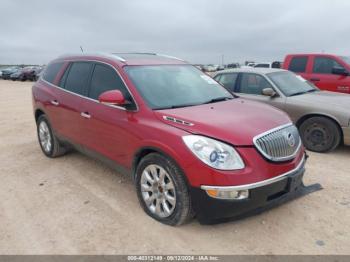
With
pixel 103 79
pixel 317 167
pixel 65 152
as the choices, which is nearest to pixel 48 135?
pixel 65 152

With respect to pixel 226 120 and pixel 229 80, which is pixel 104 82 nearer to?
pixel 226 120

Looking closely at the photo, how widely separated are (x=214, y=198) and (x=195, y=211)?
0.28m

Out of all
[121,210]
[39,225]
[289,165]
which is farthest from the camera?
[121,210]

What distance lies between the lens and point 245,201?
2887mm

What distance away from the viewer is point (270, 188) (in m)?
2.97

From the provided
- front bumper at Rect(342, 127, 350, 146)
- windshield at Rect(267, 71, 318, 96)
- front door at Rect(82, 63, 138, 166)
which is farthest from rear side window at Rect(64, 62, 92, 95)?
front bumper at Rect(342, 127, 350, 146)

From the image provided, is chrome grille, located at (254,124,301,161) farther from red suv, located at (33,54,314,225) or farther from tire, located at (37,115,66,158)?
tire, located at (37,115,66,158)

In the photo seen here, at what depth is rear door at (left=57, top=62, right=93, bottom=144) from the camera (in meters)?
4.48

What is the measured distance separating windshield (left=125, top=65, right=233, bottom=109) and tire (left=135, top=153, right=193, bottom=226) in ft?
2.19

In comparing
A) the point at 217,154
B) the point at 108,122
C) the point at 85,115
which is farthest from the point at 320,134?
the point at 85,115

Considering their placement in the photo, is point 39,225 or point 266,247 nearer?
point 266,247

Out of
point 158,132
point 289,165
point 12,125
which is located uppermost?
point 158,132

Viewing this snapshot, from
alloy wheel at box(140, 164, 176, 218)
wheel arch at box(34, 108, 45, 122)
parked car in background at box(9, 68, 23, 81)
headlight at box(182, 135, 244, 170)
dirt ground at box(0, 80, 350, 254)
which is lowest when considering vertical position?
parked car in background at box(9, 68, 23, 81)

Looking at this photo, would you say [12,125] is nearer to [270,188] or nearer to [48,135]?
[48,135]
